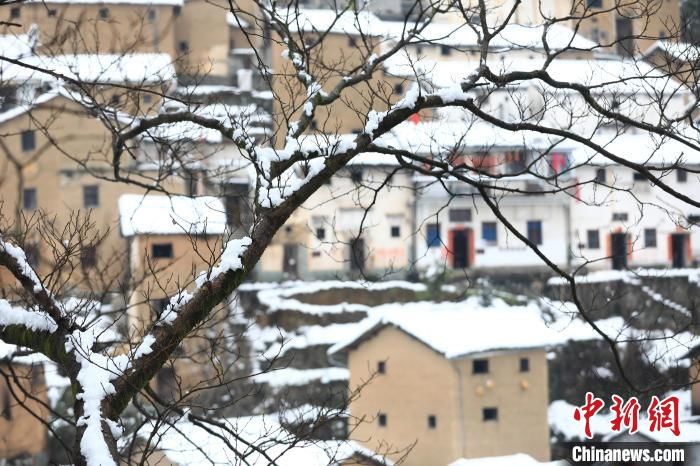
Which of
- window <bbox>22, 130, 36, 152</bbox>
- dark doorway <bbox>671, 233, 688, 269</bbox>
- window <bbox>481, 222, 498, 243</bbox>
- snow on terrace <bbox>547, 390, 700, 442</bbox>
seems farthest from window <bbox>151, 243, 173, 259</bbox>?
dark doorway <bbox>671, 233, 688, 269</bbox>

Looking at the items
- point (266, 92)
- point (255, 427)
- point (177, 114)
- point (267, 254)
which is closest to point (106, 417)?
point (177, 114)

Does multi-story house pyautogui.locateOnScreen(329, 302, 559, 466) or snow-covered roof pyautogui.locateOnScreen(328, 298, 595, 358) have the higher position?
snow-covered roof pyautogui.locateOnScreen(328, 298, 595, 358)

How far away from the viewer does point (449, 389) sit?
70.1 feet

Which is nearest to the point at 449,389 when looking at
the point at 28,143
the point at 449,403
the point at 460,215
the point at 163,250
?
the point at 449,403

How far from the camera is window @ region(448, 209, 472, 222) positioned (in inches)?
1251

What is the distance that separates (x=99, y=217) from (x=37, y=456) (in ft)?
34.8

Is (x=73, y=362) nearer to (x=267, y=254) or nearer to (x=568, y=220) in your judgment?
(x=267, y=254)

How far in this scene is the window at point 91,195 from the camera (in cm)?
2856

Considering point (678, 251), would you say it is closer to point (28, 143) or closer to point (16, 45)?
point (28, 143)

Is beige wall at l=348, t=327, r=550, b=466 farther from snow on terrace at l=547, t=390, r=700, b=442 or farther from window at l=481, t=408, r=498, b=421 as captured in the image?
snow on terrace at l=547, t=390, r=700, b=442

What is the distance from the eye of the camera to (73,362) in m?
3.59

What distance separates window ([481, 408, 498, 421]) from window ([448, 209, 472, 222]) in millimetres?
11331

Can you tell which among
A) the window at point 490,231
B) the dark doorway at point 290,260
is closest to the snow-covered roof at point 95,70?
the dark doorway at point 290,260

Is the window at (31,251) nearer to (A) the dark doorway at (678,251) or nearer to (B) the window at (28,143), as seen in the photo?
(B) the window at (28,143)
